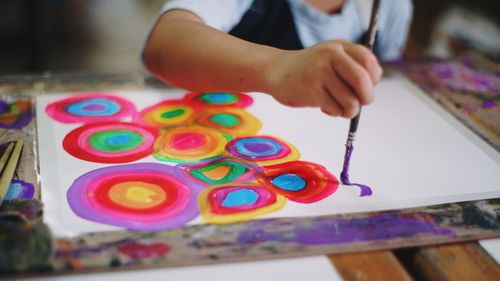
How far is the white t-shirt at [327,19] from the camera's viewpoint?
0.92m

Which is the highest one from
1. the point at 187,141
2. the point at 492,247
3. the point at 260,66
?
the point at 260,66

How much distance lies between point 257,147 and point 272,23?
38 centimetres

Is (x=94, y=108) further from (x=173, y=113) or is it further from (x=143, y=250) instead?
(x=143, y=250)

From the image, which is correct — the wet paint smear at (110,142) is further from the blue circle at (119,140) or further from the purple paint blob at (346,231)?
the purple paint blob at (346,231)

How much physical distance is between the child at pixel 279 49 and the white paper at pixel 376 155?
10cm

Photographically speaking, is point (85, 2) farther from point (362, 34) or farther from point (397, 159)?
point (397, 159)

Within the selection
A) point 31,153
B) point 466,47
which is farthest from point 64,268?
point 466,47

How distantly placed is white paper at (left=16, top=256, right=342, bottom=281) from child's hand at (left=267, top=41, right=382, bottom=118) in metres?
0.20

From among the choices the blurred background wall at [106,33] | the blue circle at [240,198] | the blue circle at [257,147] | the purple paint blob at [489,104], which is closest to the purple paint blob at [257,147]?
the blue circle at [257,147]

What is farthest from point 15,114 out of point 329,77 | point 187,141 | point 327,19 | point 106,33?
point 106,33

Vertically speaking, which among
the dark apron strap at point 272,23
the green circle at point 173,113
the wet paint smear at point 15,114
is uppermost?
the dark apron strap at point 272,23

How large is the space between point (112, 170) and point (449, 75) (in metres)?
0.73

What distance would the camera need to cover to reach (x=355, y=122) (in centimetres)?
65

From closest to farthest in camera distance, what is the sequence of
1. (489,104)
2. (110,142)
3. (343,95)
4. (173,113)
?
(343,95) → (110,142) → (173,113) → (489,104)
